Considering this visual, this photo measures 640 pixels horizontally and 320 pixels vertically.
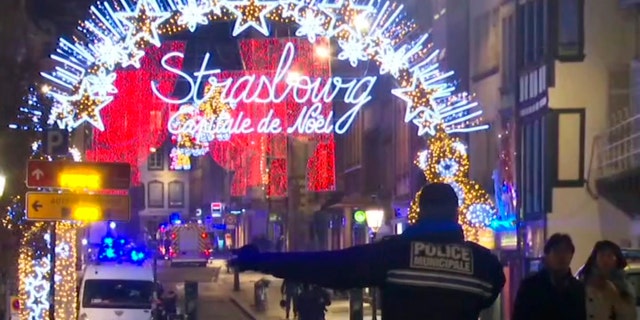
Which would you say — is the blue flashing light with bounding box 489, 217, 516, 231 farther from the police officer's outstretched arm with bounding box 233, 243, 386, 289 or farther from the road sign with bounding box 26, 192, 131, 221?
the police officer's outstretched arm with bounding box 233, 243, 386, 289

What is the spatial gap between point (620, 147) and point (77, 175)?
46.6ft

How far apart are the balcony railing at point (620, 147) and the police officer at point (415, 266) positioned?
19867 mm

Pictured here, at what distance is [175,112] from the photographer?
1061 inches

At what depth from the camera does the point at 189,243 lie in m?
60.9

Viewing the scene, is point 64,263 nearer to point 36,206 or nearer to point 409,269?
point 36,206

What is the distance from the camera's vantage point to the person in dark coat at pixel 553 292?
915 centimetres

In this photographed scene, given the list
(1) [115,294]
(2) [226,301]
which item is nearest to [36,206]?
(1) [115,294]

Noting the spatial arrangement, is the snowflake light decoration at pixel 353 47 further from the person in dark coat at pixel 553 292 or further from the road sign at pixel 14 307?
the person in dark coat at pixel 553 292

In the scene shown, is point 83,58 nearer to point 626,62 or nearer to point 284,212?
point 626,62

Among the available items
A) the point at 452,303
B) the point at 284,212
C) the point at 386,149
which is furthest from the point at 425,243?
the point at 284,212

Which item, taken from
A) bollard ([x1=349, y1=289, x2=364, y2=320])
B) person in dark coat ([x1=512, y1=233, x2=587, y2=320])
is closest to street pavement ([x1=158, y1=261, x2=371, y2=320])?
bollard ([x1=349, y1=289, x2=364, y2=320])

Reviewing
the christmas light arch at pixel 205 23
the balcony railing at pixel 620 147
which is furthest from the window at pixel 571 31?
the christmas light arch at pixel 205 23

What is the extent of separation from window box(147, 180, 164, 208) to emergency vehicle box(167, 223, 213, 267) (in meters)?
49.5

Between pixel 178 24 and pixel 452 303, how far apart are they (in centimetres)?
1743
